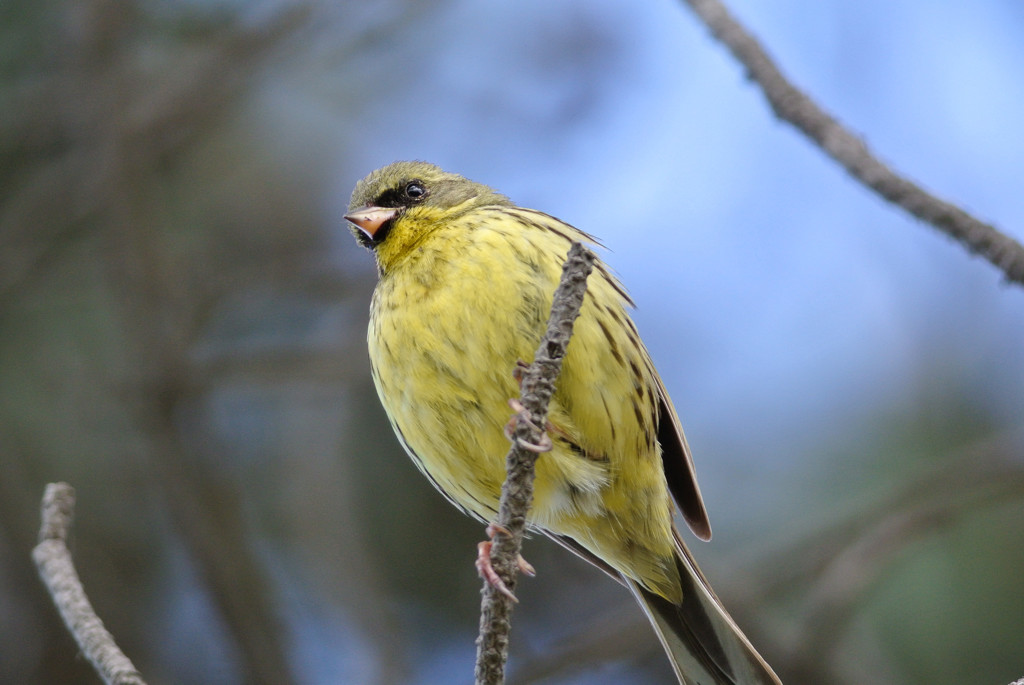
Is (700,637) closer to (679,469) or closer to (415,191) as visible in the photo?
(679,469)

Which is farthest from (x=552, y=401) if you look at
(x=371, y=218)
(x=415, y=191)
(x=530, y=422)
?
(x=415, y=191)

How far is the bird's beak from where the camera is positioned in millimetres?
4246

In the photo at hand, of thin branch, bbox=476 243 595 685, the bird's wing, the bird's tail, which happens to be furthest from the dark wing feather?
thin branch, bbox=476 243 595 685

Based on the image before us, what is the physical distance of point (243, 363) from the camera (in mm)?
5312

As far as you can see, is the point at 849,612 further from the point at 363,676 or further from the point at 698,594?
the point at 363,676

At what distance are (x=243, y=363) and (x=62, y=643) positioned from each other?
1.59 meters

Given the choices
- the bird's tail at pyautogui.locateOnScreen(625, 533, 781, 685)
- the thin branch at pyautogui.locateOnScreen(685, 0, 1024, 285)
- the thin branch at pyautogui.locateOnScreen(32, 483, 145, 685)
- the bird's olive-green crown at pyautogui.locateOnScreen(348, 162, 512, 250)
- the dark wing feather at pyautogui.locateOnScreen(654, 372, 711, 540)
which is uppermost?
the thin branch at pyautogui.locateOnScreen(685, 0, 1024, 285)

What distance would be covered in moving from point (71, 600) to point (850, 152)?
228 cm

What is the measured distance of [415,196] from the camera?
14.5ft

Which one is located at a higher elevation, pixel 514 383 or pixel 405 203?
pixel 405 203

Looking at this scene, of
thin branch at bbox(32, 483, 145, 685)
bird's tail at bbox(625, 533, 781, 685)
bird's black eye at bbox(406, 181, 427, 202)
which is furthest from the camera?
bird's black eye at bbox(406, 181, 427, 202)

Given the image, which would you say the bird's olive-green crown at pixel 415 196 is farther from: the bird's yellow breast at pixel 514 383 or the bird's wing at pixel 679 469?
the bird's wing at pixel 679 469

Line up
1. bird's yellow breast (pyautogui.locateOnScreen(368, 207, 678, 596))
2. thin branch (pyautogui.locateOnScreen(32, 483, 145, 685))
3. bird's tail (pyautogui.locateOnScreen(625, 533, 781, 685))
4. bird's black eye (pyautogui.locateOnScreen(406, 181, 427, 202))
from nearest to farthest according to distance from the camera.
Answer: thin branch (pyautogui.locateOnScreen(32, 483, 145, 685))
bird's yellow breast (pyautogui.locateOnScreen(368, 207, 678, 596))
bird's tail (pyautogui.locateOnScreen(625, 533, 781, 685))
bird's black eye (pyautogui.locateOnScreen(406, 181, 427, 202))

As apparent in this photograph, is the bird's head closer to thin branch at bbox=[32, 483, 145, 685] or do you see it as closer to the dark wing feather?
the dark wing feather
